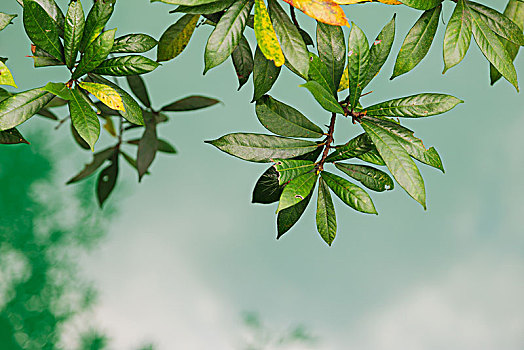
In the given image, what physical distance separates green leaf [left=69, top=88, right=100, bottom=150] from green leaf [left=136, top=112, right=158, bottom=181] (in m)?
0.58

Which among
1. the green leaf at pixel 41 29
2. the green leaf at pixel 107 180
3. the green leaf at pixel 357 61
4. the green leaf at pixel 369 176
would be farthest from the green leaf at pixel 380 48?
the green leaf at pixel 107 180

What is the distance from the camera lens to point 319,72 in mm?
672

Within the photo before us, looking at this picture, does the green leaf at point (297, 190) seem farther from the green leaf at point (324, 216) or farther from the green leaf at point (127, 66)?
the green leaf at point (127, 66)

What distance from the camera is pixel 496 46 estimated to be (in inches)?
27.7

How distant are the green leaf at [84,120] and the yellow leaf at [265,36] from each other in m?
0.22

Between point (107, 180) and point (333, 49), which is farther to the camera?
point (107, 180)

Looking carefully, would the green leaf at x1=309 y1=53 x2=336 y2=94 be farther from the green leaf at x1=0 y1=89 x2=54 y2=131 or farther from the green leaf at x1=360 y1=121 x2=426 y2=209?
the green leaf at x1=0 y1=89 x2=54 y2=131

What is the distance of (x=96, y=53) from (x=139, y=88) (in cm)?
63

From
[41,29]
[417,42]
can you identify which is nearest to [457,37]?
[417,42]

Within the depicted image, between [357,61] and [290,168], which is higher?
[357,61]

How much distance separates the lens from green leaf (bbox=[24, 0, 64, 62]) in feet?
2.18

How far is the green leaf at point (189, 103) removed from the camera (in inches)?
52.1

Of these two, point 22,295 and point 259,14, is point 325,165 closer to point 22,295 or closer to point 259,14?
point 259,14

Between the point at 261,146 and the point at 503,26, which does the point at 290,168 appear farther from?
the point at 503,26
